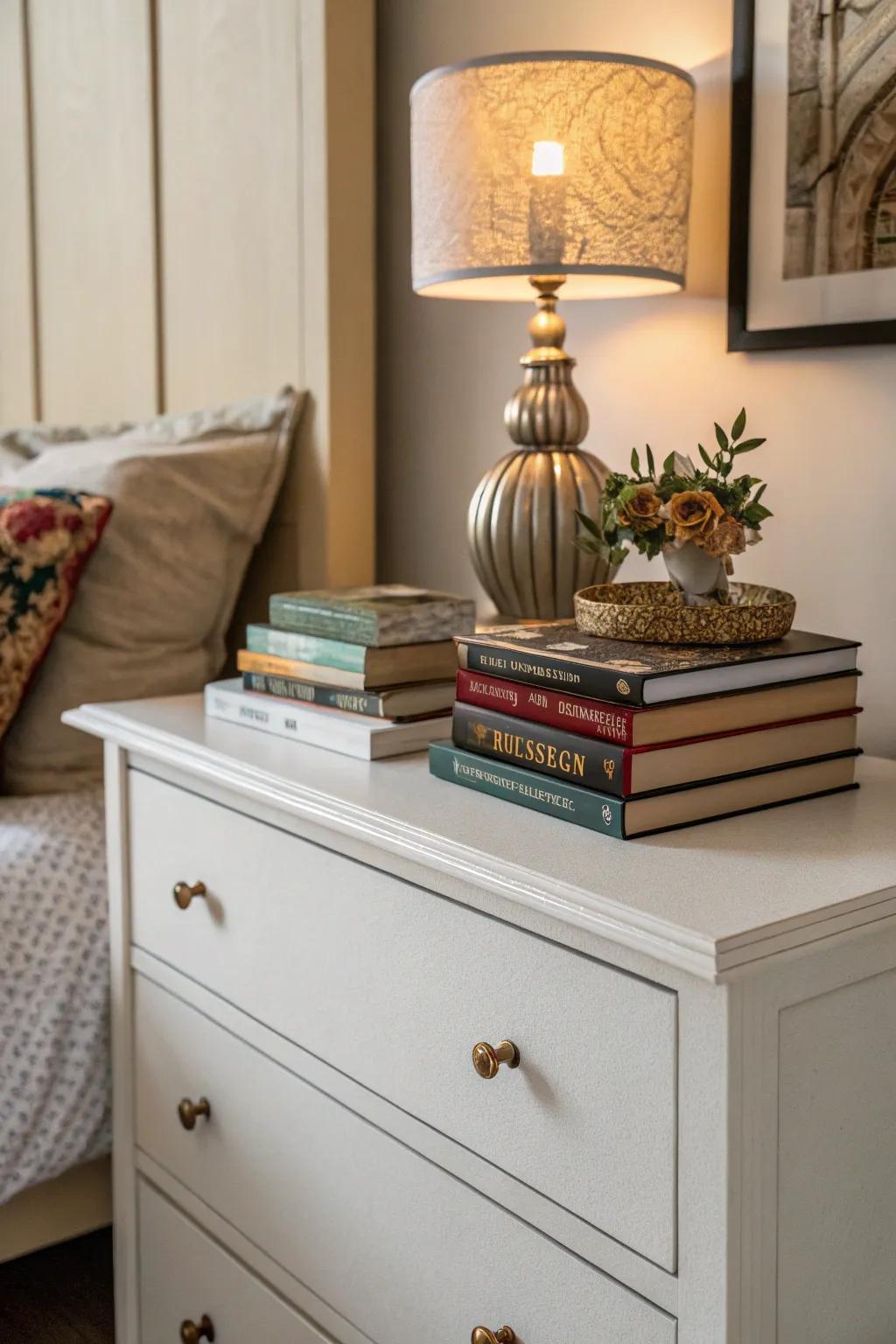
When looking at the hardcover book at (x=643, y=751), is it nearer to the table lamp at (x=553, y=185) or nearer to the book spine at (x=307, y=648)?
the book spine at (x=307, y=648)

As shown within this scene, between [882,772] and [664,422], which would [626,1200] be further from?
[664,422]

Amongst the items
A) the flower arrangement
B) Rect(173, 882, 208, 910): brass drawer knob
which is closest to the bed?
Rect(173, 882, 208, 910): brass drawer knob

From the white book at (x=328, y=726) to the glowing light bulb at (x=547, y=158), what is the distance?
1.65 feet

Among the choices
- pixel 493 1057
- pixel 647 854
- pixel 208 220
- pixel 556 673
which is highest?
pixel 208 220

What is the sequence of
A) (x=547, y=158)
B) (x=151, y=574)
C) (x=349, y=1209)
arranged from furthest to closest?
1. (x=151, y=574)
2. (x=547, y=158)
3. (x=349, y=1209)

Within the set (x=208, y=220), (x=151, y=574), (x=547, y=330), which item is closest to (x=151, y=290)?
(x=208, y=220)

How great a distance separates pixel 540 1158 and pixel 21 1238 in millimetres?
881

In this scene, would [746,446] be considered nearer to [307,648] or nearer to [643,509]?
[643,509]

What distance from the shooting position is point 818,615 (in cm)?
129

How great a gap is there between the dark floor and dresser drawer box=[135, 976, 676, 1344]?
0.38 m

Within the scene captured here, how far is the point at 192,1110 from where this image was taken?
1275mm

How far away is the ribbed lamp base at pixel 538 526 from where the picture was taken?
130 centimetres

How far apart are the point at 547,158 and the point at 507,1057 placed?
2.58 ft

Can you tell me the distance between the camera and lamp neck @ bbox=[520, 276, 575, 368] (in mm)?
1335
